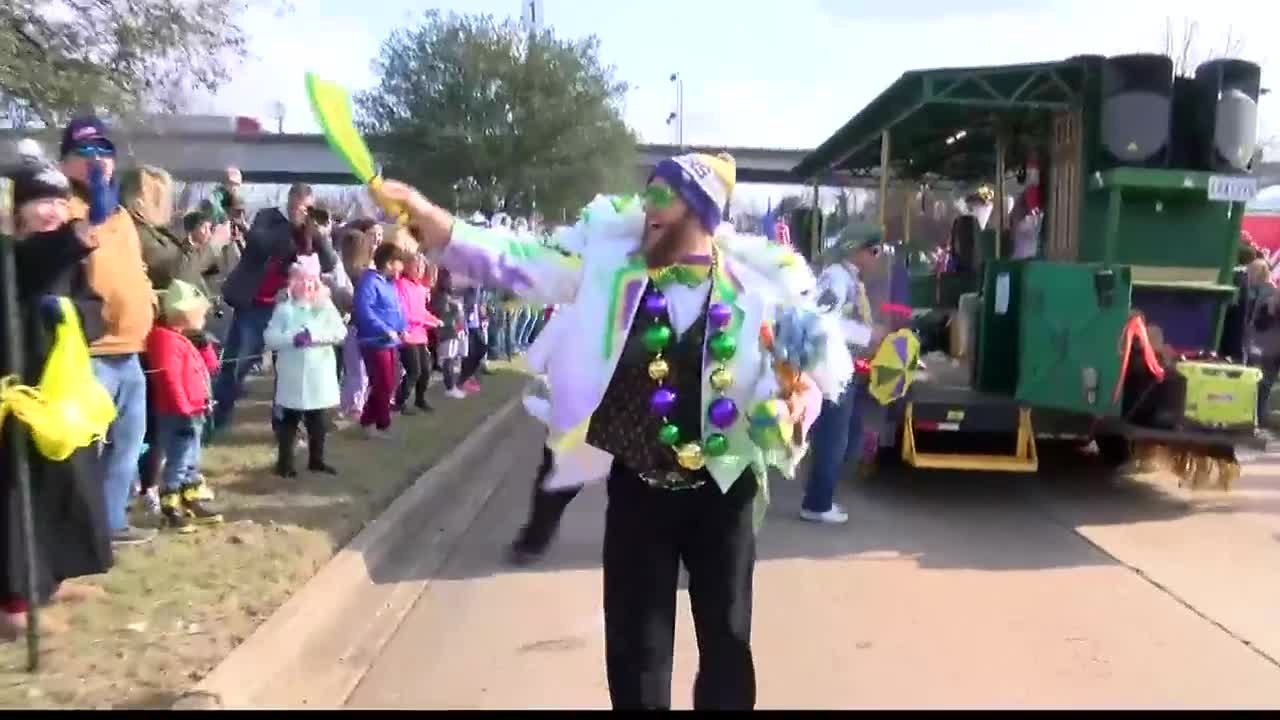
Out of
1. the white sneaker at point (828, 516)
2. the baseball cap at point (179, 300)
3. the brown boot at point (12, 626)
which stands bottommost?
the white sneaker at point (828, 516)

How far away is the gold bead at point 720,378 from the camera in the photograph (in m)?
3.36

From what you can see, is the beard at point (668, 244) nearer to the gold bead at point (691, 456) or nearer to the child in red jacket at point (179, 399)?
the gold bead at point (691, 456)

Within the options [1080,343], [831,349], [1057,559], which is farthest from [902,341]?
[831,349]

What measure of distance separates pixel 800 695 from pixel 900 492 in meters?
4.56

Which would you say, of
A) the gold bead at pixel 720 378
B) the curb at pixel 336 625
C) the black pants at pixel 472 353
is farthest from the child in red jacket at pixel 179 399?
the black pants at pixel 472 353

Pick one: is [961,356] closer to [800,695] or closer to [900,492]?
[900,492]

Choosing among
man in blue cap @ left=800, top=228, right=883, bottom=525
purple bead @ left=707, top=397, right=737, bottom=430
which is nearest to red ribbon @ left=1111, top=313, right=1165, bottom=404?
man in blue cap @ left=800, top=228, right=883, bottom=525

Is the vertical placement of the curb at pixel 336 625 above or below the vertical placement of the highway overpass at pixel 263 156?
below

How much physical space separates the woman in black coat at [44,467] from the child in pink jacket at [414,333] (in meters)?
5.41

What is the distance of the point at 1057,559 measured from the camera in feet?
22.6

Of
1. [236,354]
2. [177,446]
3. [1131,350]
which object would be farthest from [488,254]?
[236,354]

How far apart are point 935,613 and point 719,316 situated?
3005 mm

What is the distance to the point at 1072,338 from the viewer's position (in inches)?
321

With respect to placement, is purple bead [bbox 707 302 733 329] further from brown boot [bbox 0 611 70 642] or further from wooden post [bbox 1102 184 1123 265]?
wooden post [bbox 1102 184 1123 265]
